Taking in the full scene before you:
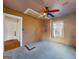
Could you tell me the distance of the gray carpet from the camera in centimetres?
88

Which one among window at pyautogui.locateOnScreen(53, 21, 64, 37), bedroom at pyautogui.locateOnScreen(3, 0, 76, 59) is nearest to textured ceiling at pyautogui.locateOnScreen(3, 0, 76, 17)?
bedroom at pyautogui.locateOnScreen(3, 0, 76, 59)

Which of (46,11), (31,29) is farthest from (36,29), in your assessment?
(46,11)

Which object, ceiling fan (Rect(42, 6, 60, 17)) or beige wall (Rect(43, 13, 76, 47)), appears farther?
ceiling fan (Rect(42, 6, 60, 17))

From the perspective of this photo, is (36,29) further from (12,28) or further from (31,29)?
(12,28)

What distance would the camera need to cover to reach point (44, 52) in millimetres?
967

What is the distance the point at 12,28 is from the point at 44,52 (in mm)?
440

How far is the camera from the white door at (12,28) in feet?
2.88

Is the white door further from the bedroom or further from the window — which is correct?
the window

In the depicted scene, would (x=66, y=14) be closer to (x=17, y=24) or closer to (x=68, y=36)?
(x=68, y=36)

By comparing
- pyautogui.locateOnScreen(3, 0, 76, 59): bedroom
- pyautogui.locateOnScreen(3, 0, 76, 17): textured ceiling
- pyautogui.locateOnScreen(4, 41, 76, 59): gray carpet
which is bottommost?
pyautogui.locateOnScreen(4, 41, 76, 59): gray carpet

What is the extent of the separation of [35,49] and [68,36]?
0.39m

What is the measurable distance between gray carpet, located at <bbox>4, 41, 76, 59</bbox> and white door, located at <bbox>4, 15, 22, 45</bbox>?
0.48ft

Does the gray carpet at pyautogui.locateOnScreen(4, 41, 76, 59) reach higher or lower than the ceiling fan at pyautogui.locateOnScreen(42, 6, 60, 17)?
lower

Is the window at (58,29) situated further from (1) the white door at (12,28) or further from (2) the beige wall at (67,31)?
(1) the white door at (12,28)
